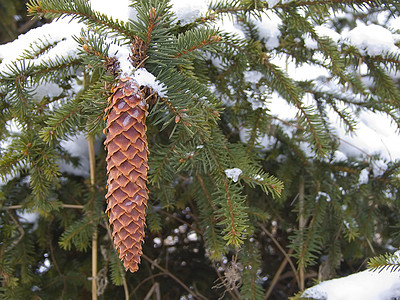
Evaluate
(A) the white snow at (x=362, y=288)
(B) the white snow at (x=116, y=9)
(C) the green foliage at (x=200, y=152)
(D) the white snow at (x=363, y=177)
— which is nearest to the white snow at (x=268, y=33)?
(C) the green foliage at (x=200, y=152)

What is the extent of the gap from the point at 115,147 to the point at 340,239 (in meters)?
1.03

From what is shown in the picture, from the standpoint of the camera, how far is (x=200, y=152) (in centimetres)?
88

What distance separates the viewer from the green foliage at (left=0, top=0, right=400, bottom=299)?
28.1 inches

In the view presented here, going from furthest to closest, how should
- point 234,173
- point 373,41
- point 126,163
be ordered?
1. point 373,41
2. point 234,173
3. point 126,163

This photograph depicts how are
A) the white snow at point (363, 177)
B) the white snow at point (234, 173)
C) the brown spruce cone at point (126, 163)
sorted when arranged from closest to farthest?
the brown spruce cone at point (126, 163), the white snow at point (234, 173), the white snow at point (363, 177)

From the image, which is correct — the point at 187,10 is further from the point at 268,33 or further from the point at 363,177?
the point at 363,177

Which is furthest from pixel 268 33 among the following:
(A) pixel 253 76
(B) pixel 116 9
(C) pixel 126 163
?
(C) pixel 126 163

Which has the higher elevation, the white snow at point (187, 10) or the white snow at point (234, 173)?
the white snow at point (187, 10)

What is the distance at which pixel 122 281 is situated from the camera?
1.08 meters

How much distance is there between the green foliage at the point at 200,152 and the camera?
2.34ft

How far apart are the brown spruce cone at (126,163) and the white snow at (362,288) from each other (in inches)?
22.1

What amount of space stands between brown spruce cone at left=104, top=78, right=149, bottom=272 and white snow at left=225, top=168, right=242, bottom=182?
0.28m

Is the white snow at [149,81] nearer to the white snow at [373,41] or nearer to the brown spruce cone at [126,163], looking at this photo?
the brown spruce cone at [126,163]

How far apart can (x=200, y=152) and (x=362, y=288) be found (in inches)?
21.0
